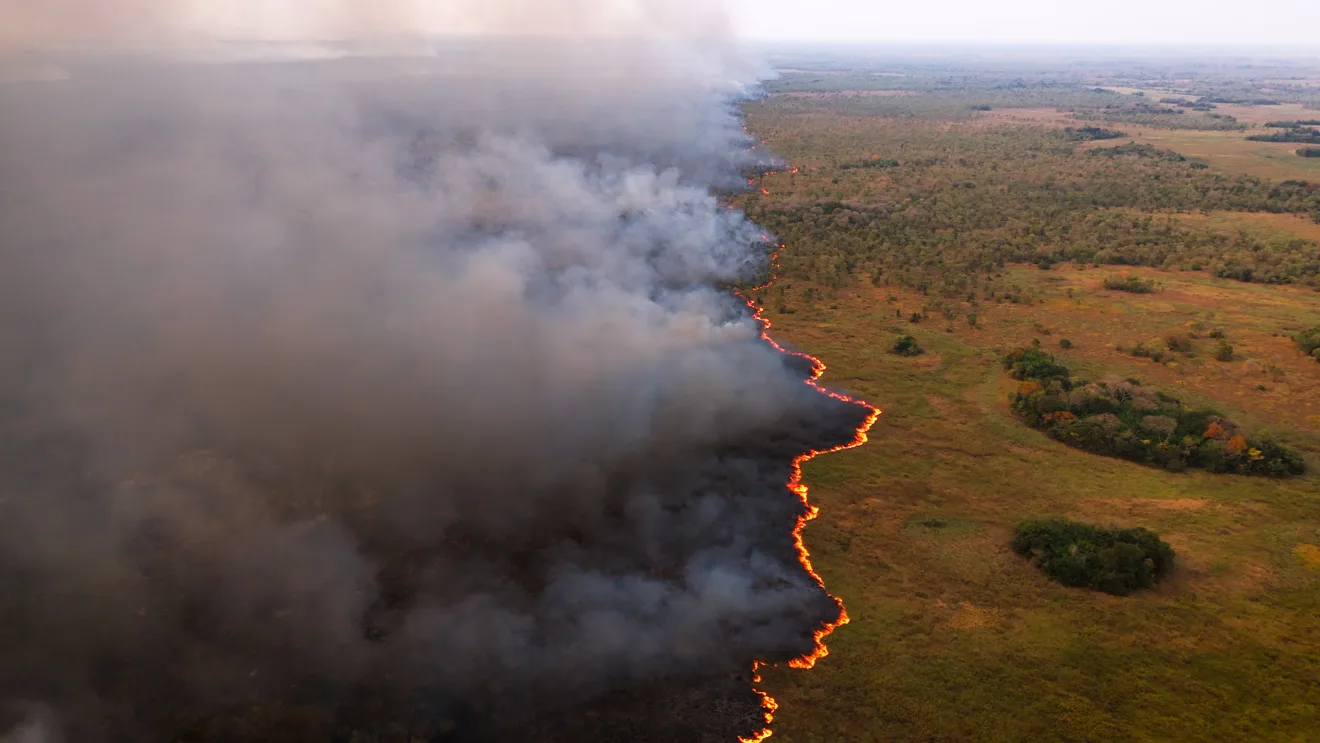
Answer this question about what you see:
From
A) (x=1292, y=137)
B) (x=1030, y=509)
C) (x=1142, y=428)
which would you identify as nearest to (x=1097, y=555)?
(x=1030, y=509)

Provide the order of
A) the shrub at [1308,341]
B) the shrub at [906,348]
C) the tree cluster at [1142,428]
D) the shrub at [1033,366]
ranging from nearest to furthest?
the tree cluster at [1142,428]
the shrub at [1033,366]
the shrub at [1308,341]
the shrub at [906,348]

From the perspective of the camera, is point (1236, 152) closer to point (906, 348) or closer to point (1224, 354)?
point (1224, 354)

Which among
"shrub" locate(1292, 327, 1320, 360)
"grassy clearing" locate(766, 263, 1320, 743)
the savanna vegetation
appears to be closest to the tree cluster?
"grassy clearing" locate(766, 263, 1320, 743)

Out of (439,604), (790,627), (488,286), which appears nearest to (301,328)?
(488,286)

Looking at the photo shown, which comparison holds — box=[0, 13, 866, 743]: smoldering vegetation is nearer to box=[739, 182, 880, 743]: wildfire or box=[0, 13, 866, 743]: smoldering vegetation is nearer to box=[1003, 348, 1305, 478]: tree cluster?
box=[739, 182, 880, 743]: wildfire

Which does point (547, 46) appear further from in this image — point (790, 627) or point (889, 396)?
point (790, 627)

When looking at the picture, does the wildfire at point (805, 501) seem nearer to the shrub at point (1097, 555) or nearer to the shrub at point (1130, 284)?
the shrub at point (1097, 555)

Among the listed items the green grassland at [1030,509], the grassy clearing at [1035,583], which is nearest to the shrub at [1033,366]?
the grassy clearing at [1035,583]
